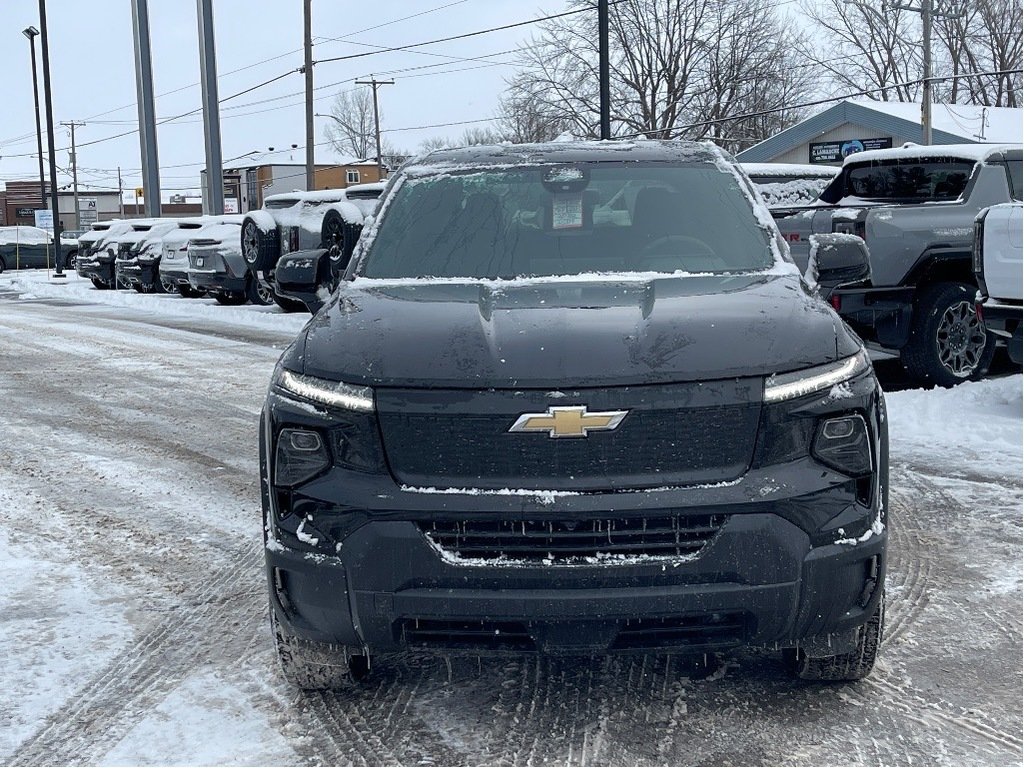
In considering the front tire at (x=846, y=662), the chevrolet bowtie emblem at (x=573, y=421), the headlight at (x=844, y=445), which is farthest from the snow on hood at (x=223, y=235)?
the headlight at (x=844, y=445)

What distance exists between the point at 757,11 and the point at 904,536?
185 ft

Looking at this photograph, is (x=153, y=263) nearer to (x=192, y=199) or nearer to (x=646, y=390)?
(x=646, y=390)

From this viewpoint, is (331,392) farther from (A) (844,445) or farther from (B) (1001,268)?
(B) (1001,268)

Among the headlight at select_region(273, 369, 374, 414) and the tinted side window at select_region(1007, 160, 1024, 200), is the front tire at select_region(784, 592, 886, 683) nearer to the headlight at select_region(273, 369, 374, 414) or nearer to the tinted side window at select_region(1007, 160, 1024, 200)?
the headlight at select_region(273, 369, 374, 414)

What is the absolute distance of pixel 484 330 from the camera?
10.6ft

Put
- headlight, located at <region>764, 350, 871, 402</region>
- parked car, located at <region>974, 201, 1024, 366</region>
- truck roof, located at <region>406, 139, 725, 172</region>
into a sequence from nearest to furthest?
headlight, located at <region>764, 350, 871, 402</region>, truck roof, located at <region>406, 139, 725, 172</region>, parked car, located at <region>974, 201, 1024, 366</region>

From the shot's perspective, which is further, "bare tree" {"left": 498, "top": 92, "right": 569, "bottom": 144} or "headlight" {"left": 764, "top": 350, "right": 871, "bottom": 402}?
"bare tree" {"left": 498, "top": 92, "right": 569, "bottom": 144}

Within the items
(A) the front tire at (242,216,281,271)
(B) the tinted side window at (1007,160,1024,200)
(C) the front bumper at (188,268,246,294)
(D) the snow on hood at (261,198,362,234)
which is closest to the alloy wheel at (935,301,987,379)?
(B) the tinted side window at (1007,160,1024,200)

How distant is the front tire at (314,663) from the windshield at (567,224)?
51.9 inches

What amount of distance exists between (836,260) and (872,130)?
34.3 meters

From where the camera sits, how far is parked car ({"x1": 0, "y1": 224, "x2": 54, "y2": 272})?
4306 centimetres

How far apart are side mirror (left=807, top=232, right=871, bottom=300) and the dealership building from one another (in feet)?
103

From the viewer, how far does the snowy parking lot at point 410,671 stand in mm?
3184

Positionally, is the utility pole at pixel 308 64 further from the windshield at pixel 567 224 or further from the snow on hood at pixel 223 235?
the windshield at pixel 567 224
